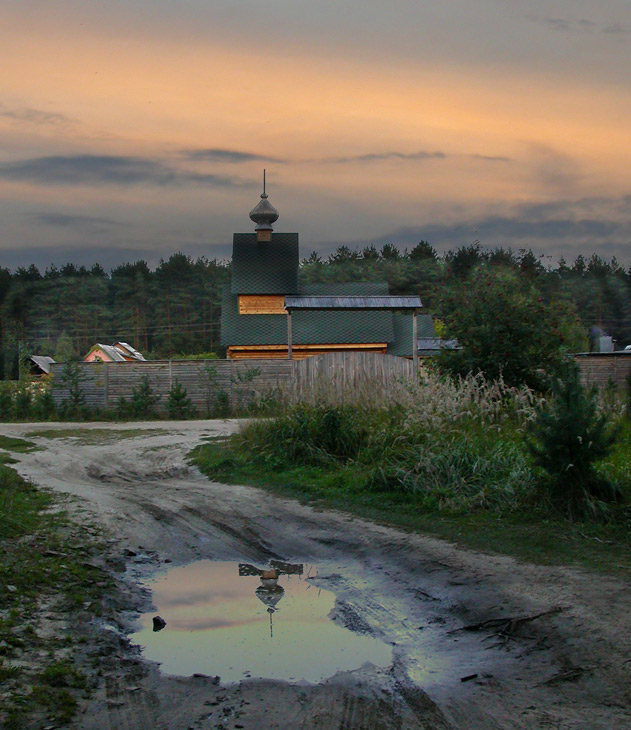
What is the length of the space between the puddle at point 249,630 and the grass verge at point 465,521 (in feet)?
5.80

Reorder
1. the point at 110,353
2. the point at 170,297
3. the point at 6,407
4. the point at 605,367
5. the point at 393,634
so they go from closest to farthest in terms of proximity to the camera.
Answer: the point at 393,634 < the point at 6,407 < the point at 605,367 < the point at 110,353 < the point at 170,297

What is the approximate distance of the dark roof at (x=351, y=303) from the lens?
1129 inches

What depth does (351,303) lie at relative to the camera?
99.1 feet

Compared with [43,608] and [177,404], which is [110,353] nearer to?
[177,404]

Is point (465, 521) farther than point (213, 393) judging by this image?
No

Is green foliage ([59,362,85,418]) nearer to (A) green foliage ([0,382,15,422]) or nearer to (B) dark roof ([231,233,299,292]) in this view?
(A) green foliage ([0,382,15,422])

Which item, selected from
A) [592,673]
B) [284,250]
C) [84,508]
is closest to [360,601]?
[592,673]

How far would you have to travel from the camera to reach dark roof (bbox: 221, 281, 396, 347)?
1523 inches

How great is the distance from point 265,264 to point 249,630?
37.3 metres

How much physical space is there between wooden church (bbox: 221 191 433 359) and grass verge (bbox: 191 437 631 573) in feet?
85.4

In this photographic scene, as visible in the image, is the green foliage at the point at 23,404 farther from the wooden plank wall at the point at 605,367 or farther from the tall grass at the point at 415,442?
the wooden plank wall at the point at 605,367

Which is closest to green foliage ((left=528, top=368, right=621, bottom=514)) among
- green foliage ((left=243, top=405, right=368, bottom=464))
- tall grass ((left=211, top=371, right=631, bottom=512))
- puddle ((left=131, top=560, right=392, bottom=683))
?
tall grass ((left=211, top=371, right=631, bottom=512))

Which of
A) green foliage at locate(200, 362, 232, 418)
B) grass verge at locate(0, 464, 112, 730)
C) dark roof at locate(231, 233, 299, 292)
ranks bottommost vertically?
green foliage at locate(200, 362, 232, 418)

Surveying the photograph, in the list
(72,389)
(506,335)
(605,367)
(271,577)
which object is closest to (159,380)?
(72,389)
